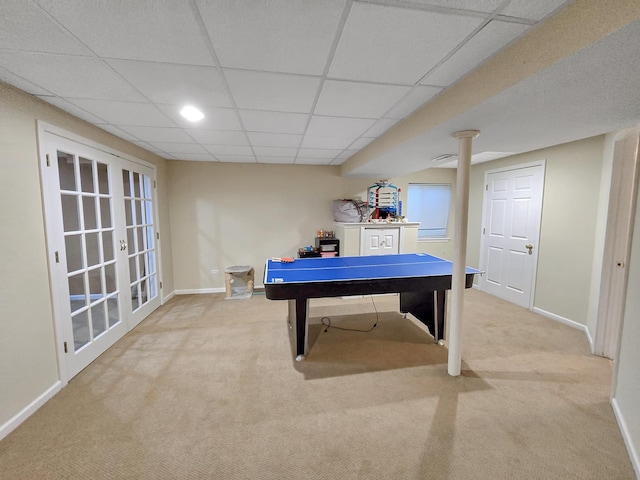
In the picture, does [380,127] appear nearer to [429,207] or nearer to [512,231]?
[512,231]

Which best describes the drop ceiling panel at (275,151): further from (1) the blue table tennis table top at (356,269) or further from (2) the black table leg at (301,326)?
(2) the black table leg at (301,326)

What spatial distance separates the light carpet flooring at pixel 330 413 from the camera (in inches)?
58.9

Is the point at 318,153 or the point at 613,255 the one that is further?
the point at 318,153

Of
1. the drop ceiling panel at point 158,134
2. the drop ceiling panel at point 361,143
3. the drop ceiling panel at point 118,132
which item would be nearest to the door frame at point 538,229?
the drop ceiling panel at point 361,143

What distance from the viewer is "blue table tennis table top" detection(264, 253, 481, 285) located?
2.52 metres

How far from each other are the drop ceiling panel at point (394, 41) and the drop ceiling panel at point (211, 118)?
110cm

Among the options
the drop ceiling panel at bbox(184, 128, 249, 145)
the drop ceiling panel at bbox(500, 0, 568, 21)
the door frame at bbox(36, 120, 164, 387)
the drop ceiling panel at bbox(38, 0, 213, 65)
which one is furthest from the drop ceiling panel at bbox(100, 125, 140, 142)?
the drop ceiling panel at bbox(500, 0, 568, 21)

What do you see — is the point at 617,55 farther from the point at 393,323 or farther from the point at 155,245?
the point at 155,245

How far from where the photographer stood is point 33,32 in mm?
1224

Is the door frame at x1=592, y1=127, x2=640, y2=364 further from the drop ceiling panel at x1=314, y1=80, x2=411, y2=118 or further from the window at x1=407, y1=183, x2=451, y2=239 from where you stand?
the window at x1=407, y1=183, x2=451, y2=239

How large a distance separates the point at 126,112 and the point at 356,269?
2579 mm

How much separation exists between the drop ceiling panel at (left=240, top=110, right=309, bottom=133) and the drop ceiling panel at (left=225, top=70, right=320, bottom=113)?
116mm

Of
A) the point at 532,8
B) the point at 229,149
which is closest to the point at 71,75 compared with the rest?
the point at 229,149

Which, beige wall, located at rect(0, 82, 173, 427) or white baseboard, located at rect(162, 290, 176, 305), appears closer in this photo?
beige wall, located at rect(0, 82, 173, 427)
